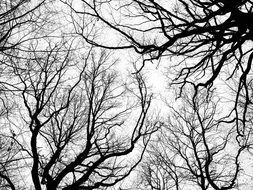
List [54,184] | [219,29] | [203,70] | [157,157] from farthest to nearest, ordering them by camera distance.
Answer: [157,157], [54,184], [203,70], [219,29]

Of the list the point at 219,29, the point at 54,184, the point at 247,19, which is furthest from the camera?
the point at 54,184

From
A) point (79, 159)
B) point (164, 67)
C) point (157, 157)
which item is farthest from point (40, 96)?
point (157, 157)

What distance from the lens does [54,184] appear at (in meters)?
6.45

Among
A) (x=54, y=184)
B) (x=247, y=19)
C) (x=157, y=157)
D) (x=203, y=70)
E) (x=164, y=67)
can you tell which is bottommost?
(x=54, y=184)

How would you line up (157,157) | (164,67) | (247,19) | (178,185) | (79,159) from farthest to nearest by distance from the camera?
(157,157) < (178,185) < (79,159) < (164,67) < (247,19)

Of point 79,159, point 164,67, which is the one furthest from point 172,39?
point 79,159

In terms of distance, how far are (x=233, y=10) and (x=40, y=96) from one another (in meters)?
6.08

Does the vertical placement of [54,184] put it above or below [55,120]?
below

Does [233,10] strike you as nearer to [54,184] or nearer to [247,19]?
[247,19]

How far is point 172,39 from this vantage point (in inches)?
133

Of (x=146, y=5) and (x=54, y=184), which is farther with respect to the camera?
(x=54, y=184)

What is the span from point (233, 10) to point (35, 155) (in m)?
6.06

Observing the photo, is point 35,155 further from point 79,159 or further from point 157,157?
point 157,157

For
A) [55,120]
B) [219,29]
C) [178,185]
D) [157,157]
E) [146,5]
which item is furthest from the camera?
[157,157]
